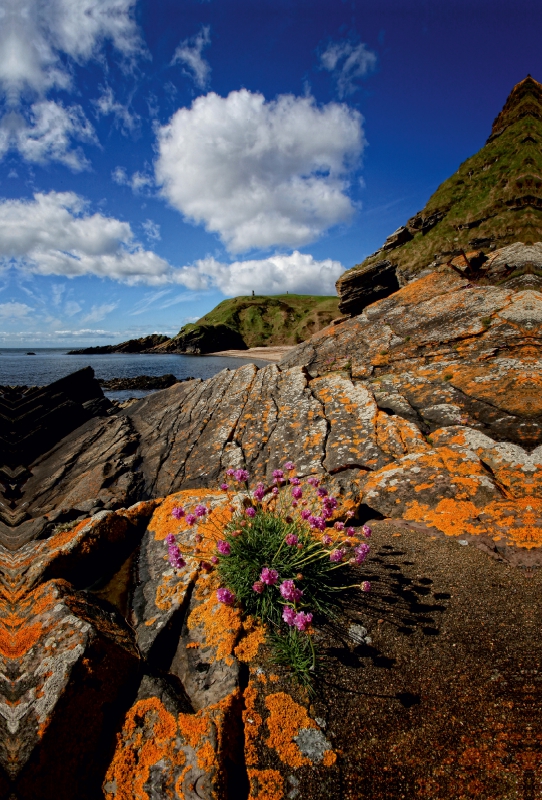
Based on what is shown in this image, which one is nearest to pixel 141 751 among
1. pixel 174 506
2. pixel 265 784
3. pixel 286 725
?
pixel 265 784

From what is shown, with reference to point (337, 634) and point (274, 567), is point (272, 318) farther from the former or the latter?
point (337, 634)

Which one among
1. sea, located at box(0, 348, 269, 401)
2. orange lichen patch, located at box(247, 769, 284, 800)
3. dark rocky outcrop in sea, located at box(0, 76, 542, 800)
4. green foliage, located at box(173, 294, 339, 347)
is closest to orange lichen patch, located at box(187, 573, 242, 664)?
dark rocky outcrop in sea, located at box(0, 76, 542, 800)

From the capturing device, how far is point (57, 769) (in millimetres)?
2088

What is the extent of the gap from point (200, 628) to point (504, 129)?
36.1 metres

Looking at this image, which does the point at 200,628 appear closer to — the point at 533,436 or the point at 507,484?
the point at 507,484

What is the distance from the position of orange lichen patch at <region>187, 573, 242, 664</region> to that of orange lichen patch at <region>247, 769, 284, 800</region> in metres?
0.77

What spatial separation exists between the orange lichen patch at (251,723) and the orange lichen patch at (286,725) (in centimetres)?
8

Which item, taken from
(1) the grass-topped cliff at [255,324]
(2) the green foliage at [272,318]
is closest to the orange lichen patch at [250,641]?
(1) the grass-topped cliff at [255,324]

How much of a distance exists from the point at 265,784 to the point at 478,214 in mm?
24844

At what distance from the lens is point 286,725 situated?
247 cm

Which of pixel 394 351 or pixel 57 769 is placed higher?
pixel 394 351

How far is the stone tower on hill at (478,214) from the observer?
10.3 meters

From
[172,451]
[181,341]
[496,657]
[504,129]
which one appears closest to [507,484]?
[496,657]

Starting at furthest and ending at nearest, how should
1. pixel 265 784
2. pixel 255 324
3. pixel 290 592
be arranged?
pixel 255 324 < pixel 290 592 < pixel 265 784
